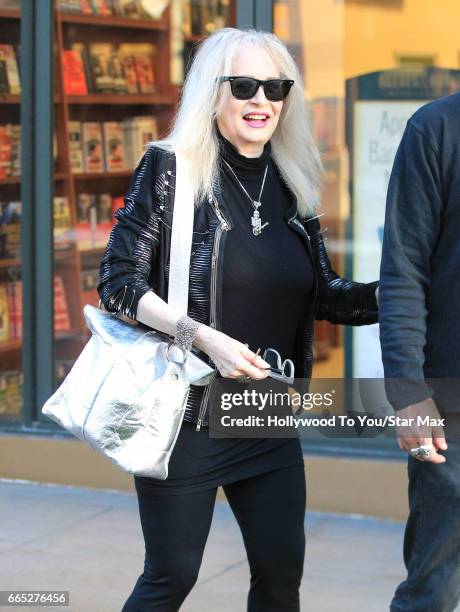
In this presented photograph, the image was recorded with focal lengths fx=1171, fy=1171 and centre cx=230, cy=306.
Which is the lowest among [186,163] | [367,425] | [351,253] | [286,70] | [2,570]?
[2,570]

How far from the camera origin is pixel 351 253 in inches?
230

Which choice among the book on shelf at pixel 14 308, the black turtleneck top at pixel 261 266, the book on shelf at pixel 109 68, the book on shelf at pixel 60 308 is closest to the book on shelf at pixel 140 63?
the book on shelf at pixel 109 68

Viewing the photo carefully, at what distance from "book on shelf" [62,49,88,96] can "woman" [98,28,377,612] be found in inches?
115

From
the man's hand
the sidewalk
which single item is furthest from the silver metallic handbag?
the sidewalk

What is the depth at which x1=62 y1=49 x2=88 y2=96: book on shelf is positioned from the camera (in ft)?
20.2

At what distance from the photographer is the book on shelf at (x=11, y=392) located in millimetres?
6258

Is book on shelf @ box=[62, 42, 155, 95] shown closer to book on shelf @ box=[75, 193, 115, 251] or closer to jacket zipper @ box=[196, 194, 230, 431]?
book on shelf @ box=[75, 193, 115, 251]

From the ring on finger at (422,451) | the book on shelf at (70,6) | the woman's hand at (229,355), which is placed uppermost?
the book on shelf at (70,6)

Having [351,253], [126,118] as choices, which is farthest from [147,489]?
[126,118]

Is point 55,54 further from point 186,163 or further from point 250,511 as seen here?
point 250,511

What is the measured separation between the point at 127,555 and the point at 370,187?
7.03 feet

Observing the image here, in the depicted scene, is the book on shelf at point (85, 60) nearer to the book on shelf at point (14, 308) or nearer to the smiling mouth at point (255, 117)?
the book on shelf at point (14, 308)

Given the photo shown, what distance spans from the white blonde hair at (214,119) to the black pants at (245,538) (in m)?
0.80

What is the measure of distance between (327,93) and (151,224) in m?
2.81
